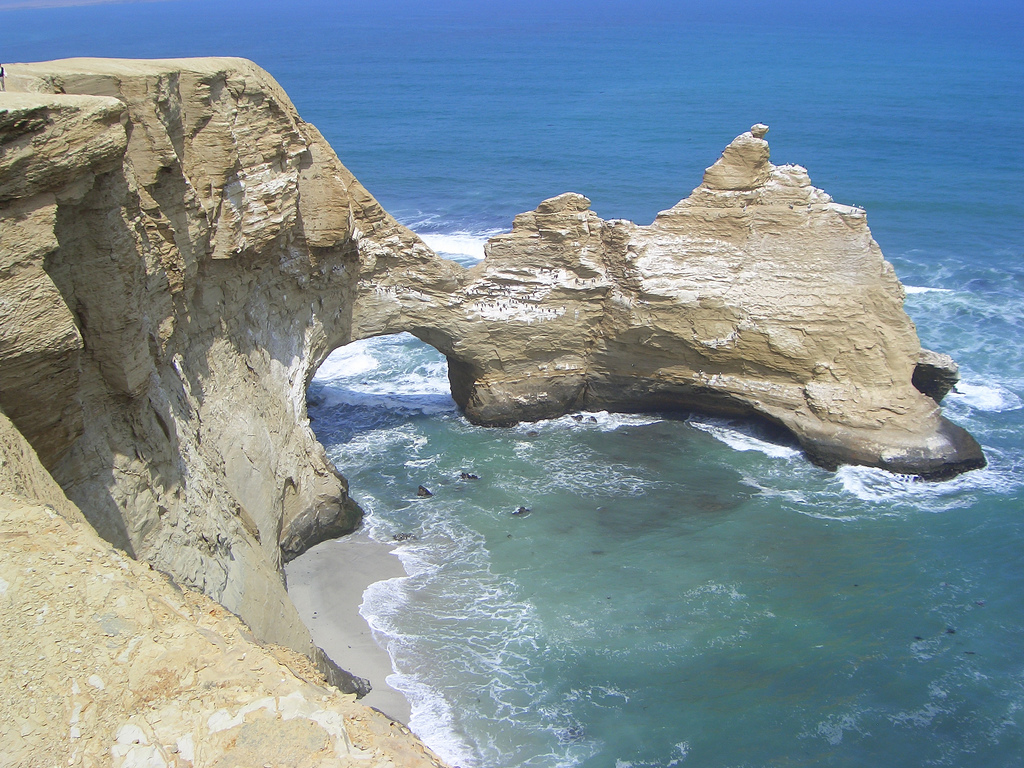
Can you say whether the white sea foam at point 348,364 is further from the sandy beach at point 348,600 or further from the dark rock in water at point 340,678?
the dark rock in water at point 340,678

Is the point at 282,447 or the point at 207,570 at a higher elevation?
the point at 207,570

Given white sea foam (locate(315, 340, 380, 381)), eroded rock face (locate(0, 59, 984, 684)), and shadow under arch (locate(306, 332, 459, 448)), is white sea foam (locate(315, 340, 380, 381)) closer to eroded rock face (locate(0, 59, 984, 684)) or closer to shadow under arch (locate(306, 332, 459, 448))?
shadow under arch (locate(306, 332, 459, 448))

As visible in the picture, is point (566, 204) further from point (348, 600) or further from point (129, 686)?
point (129, 686)

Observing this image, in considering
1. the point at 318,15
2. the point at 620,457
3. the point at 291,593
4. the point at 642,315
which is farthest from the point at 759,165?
the point at 318,15

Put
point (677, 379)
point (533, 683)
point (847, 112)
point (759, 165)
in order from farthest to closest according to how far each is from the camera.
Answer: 1. point (847, 112)
2. point (677, 379)
3. point (759, 165)
4. point (533, 683)

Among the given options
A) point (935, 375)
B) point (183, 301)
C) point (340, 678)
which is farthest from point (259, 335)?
→ point (935, 375)

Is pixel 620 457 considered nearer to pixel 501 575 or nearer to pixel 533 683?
pixel 501 575

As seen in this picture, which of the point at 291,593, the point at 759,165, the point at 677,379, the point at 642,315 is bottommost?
the point at 291,593
